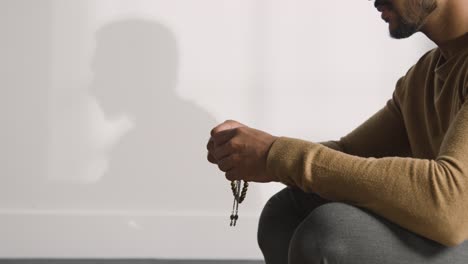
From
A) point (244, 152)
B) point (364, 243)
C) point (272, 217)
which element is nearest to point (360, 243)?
point (364, 243)

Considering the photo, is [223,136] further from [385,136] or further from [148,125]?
[148,125]

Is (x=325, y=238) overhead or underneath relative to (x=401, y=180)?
underneath

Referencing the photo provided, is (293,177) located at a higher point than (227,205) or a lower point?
higher

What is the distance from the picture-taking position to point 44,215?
2.45 metres

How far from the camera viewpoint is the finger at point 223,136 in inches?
46.3

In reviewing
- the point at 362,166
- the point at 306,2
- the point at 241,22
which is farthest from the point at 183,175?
the point at 362,166

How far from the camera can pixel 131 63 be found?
2418 millimetres

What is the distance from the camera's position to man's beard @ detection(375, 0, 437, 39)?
1.19 meters

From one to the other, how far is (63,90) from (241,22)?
2.30 ft

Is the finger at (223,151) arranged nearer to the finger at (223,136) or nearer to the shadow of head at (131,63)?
the finger at (223,136)

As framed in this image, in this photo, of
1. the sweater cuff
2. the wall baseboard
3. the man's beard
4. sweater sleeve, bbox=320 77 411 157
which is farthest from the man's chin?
the wall baseboard

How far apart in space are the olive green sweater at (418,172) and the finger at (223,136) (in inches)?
4.7

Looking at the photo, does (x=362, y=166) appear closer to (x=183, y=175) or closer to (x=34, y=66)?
(x=183, y=175)

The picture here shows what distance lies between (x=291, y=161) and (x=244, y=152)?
0.11 m
